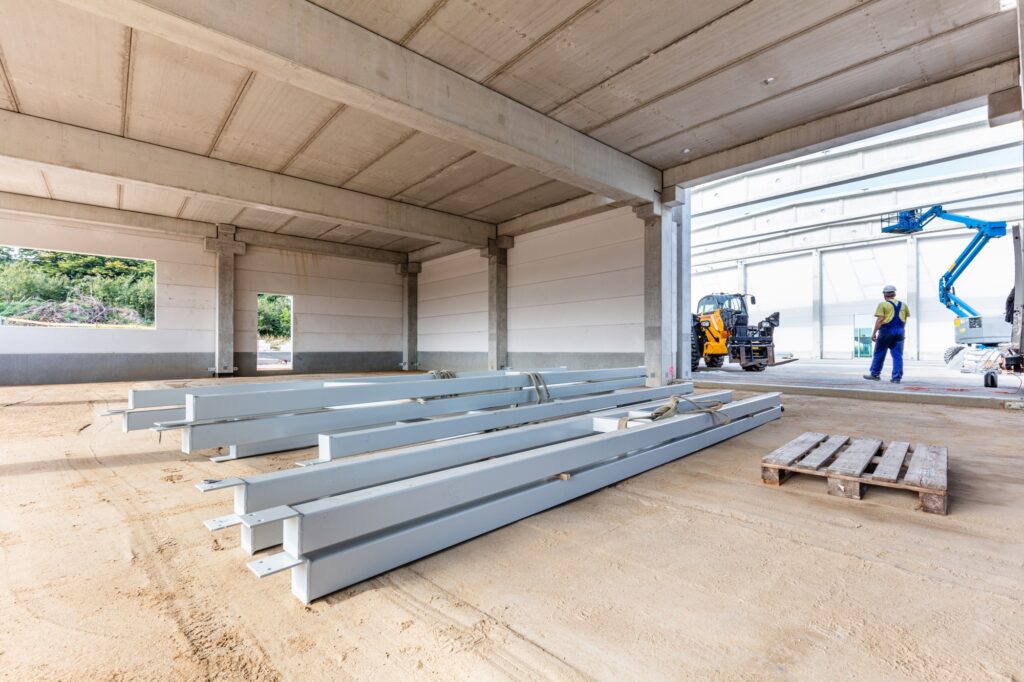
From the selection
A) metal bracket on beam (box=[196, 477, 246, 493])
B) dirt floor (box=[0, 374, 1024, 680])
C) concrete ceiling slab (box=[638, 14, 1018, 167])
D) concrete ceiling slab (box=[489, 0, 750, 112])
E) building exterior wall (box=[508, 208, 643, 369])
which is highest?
concrete ceiling slab (box=[489, 0, 750, 112])

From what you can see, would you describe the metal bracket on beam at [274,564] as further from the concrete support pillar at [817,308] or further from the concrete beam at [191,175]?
the concrete support pillar at [817,308]

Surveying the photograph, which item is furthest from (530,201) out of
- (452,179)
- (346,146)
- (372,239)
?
(372,239)

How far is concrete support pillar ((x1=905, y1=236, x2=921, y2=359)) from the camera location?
17.9 metres

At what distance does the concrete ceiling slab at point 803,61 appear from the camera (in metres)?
4.63

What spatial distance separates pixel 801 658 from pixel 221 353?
46.2 feet

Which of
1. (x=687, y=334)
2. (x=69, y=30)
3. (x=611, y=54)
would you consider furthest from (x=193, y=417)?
(x=687, y=334)

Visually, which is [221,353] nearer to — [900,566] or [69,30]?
[69,30]

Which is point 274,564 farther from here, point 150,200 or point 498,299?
point 150,200

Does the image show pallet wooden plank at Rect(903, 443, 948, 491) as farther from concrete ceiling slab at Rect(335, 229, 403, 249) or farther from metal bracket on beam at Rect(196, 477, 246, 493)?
concrete ceiling slab at Rect(335, 229, 403, 249)

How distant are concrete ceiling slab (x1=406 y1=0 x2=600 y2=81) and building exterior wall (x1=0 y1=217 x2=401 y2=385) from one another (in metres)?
10.5

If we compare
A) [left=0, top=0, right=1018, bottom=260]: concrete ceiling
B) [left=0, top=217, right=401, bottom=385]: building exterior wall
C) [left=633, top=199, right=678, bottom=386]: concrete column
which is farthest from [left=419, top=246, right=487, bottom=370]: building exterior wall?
[left=0, top=0, right=1018, bottom=260]: concrete ceiling

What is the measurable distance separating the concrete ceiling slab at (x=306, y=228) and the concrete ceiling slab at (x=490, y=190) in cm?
359

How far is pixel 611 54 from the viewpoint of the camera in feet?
17.3

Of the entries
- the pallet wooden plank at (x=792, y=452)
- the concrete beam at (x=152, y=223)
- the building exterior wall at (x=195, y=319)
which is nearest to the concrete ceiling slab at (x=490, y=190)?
the concrete beam at (x=152, y=223)
